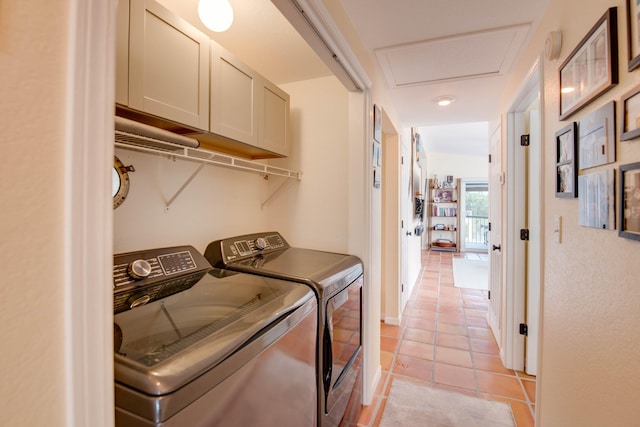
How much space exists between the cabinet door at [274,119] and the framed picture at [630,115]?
4.87ft

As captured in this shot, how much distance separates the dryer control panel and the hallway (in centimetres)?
120

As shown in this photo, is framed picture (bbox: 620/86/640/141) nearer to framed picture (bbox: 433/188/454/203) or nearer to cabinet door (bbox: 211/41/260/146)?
cabinet door (bbox: 211/41/260/146)

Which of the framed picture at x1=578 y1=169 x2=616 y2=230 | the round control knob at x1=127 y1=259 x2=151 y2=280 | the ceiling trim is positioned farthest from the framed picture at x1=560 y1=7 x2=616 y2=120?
the round control knob at x1=127 y1=259 x2=151 y2=280

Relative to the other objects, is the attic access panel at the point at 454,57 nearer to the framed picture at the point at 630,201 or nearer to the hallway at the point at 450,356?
the framed picture at the point at 630,201

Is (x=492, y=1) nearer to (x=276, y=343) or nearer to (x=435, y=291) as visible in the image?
(x=276, y=343)

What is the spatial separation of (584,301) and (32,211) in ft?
5.12

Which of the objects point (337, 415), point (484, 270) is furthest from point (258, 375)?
point (484, 270)

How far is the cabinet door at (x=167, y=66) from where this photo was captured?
102 cm

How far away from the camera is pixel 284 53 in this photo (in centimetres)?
179

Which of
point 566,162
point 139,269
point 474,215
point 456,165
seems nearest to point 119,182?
point 139,269

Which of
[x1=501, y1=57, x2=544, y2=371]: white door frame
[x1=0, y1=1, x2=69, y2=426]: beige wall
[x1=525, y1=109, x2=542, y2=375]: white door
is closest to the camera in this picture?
[x1=0, y1=1, x2=69, y2=426]: beige wall

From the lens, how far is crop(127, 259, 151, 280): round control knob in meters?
1.10

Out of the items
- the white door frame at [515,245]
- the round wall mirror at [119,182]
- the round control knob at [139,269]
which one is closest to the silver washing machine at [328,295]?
the round control knob at [139,269]

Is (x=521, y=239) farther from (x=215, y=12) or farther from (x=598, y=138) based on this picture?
(x=215, y=12)
